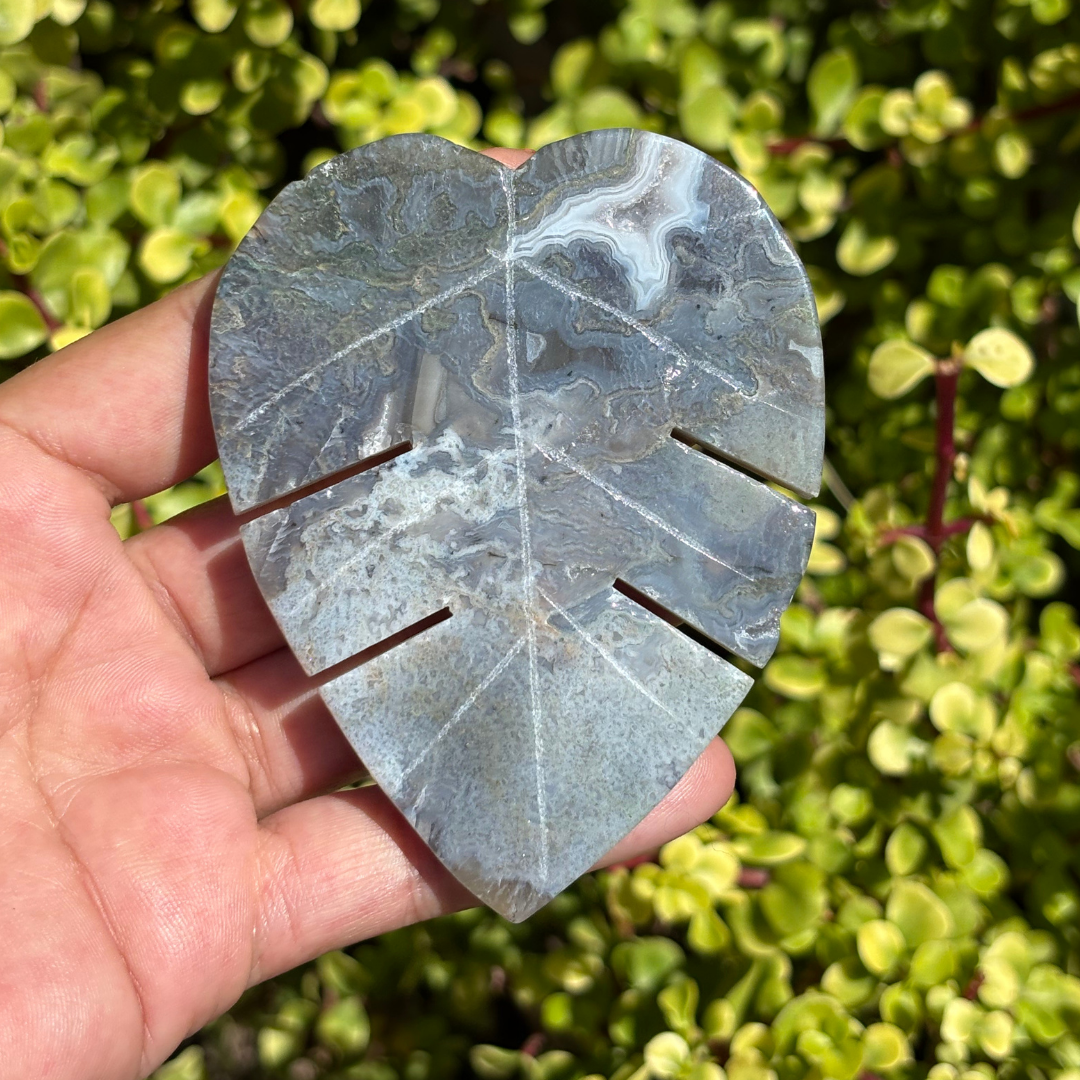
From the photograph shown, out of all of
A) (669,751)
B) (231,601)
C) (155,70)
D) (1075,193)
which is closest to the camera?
(669,751)

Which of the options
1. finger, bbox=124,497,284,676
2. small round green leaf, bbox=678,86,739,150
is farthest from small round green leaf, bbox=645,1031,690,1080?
small round green leaf, bbox=678,86,739,150

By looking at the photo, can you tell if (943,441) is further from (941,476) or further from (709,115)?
(709,115)

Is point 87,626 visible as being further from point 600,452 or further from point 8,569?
point 600,452

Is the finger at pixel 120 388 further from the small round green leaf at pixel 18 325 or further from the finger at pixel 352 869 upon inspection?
the finger at pixel 352 869

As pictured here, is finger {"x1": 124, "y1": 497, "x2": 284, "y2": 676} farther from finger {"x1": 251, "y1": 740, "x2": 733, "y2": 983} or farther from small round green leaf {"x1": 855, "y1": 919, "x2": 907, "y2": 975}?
small round green leaf {"x1": 855, "y1": 919, "x2": 907, "y2": 975}

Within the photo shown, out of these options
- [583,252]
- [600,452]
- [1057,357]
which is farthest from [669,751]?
[1057,357]

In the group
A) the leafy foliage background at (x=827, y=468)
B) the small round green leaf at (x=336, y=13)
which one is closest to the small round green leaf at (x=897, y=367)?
the leafy foliage background at (x=827, y=468)

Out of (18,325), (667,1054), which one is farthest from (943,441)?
(18,325)

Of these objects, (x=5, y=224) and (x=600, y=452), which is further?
(x=5, y=224)

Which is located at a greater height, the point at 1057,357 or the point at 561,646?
the point at 561,646
